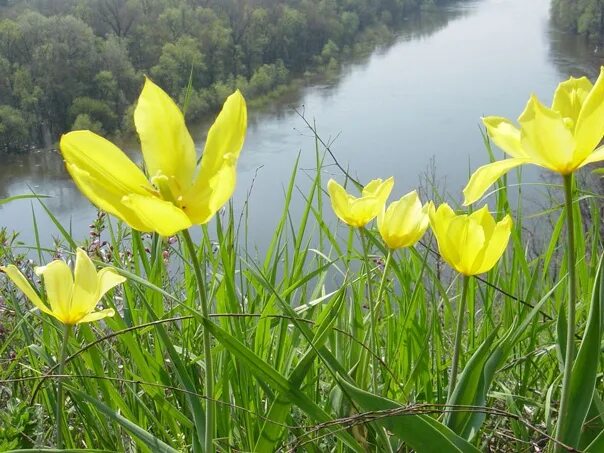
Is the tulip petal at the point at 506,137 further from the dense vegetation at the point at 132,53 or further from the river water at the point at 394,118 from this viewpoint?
the dense vegetation at the point at 132,53

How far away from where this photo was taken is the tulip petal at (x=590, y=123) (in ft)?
1.44

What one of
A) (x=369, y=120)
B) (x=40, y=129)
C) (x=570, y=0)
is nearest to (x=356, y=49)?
(x=570, y=0)

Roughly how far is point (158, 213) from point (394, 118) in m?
17.3

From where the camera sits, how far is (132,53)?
64.5 ft

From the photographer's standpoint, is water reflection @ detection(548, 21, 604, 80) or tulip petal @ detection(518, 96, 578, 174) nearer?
tulip petal @ detection(518, 96, 578, 174)

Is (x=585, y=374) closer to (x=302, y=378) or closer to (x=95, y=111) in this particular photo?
(x=302, y=378)

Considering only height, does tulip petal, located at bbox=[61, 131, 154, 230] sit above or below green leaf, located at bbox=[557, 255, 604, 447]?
above

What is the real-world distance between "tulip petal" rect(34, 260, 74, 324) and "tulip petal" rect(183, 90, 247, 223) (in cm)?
14

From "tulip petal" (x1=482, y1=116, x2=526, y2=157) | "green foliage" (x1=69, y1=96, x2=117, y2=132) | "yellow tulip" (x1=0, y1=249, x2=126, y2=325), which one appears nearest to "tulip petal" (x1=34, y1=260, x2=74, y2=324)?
"yellow tulip" (x1=0, y1=249, x2=126, y2=325)

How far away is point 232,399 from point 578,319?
49 centimetres

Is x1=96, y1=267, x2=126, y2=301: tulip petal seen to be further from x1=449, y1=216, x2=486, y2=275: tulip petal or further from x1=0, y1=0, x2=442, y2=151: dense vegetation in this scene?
x1=0, y1=0, x2=442, y2=151: dense vegetation

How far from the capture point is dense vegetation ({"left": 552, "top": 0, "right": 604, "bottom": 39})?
23609mm

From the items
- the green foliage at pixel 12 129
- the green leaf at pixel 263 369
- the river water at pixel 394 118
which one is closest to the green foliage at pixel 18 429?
the green leaf at pixel 263 369

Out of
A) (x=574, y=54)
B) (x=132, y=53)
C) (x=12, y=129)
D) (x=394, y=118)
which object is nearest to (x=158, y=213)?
(x=12, y=129)
